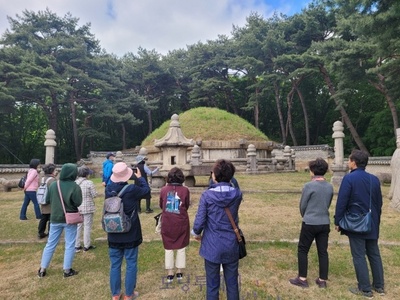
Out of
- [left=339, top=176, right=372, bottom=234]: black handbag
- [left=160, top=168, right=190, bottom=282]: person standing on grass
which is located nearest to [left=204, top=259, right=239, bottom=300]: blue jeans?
[left=160, top=168, right=190, bottom=282]: person standing on grass

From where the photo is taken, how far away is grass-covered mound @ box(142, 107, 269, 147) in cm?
2026

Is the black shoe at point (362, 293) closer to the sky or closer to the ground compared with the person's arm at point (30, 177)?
closer to the ground

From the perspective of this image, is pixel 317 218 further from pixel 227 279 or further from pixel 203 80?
pixel 203 80

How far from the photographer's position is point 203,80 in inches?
1130

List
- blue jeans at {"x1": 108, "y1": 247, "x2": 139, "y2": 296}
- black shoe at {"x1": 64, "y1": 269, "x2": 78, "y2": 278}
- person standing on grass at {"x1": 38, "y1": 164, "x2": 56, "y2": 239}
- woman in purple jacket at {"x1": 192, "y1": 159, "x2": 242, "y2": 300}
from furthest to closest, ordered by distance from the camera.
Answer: person standing on grass at {"x1": 38, "y1": 164, "x2": 56, "y2": 239}, black shoe at {"x1": 64, "y1": 269, "x2": 78, "y2": 278}, blue jeans at {"x1": 108, "y1": 247, "x2": 139, "y2": 296}, woman in purple jacket at {"x1": 192, "y1": 159, "x2": 242, "y2": 300}

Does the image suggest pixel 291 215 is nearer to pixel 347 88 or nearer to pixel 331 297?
pixel 331 297

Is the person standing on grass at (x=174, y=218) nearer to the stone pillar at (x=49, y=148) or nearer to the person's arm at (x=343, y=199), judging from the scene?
the person's arm at (x=343, y=199)

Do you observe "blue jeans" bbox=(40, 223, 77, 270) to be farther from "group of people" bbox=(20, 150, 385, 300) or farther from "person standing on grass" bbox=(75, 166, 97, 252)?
"person standing on grass" bbox=(75, 166, 97, 252)

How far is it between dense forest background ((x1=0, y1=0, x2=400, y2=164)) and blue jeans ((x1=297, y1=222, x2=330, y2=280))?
922 cm

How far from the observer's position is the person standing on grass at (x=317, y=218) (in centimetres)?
307

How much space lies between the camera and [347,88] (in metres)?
16.9

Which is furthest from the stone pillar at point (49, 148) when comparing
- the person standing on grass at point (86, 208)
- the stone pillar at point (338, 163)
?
the stone pillar at point (338, 163)

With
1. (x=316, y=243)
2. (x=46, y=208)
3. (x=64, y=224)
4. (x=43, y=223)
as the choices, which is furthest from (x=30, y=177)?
(x=316, y=243)

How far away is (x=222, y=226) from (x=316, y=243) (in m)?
1.32
